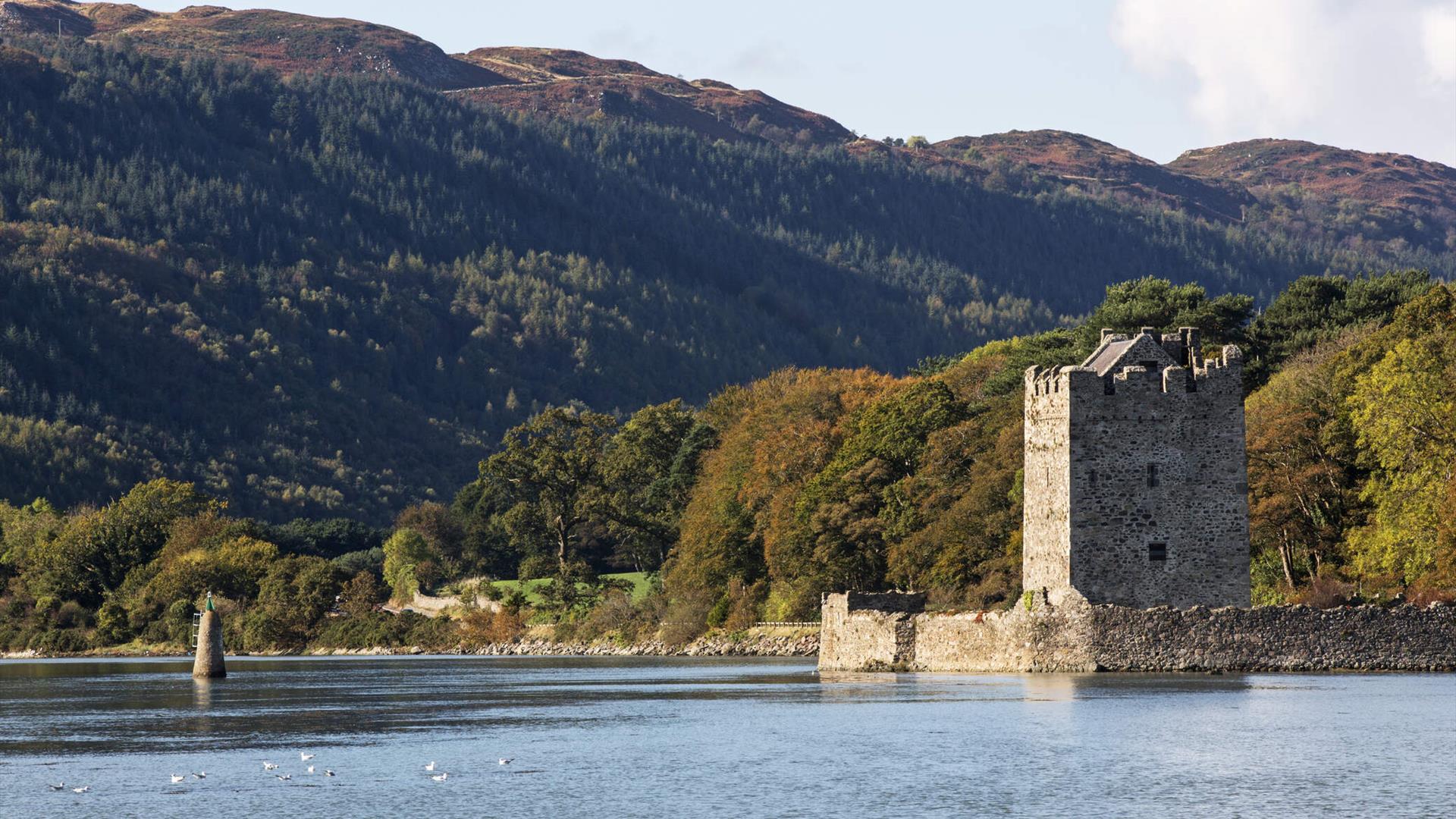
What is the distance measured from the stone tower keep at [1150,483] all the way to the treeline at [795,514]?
425 centimetres

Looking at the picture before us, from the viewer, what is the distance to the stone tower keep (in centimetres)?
5547

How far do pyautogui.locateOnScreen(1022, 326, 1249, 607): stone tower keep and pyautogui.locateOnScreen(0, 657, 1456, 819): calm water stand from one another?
135 inches

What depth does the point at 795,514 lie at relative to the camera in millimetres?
89500

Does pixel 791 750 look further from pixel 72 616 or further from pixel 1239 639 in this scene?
pixel 72 616

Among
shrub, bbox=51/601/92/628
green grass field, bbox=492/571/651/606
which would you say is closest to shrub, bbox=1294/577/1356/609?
green grass field, bbox=492/571/651/606

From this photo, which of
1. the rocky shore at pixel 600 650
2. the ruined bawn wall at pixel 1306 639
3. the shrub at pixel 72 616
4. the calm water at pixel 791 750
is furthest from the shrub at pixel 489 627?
the ruined bawn wall at pixel 1306 639

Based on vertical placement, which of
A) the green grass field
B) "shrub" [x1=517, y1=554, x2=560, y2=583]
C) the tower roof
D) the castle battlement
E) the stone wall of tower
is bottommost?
the green grass field

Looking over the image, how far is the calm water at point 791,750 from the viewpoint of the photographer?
32844 millimetres

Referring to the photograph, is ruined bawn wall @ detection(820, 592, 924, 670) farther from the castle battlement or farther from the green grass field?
the green grass field

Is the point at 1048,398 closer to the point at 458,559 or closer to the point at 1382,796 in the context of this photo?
the point at 1382,796

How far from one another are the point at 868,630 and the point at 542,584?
63208mm

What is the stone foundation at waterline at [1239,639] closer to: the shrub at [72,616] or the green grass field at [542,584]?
the green grass field at [542,584]

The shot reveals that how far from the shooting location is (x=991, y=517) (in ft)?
245

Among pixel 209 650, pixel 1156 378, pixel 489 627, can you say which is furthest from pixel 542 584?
pixel 1156 378
